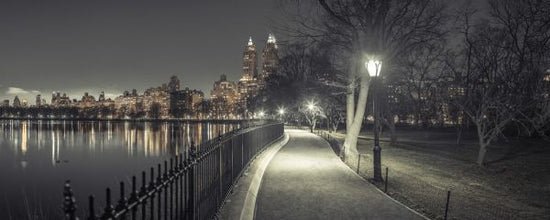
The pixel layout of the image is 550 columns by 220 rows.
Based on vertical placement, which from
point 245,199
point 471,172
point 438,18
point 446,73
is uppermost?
point 438,18

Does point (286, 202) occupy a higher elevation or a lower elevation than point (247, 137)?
lower

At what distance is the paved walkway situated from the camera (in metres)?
8.48

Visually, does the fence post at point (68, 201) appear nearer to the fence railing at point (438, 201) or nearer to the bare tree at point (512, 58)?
the fence railing at point (438, 201)

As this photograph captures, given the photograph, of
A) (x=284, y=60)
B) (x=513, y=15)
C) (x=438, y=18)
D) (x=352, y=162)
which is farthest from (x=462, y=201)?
(x=284, y=60)

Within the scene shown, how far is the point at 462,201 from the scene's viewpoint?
12688 millimetres

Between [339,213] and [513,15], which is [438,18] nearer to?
[513,15]

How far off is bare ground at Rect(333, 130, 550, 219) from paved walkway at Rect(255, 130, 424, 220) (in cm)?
95

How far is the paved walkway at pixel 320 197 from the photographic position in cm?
848

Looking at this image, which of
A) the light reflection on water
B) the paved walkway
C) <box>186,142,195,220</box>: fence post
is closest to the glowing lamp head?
the paved walkway

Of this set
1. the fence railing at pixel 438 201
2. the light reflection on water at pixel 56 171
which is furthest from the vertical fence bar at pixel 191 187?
the light reflection on water at pixel 56 171

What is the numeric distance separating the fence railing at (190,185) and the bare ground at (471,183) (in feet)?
16.9

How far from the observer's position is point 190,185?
549 cm

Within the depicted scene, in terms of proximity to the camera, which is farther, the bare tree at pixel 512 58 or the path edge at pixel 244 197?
the bare tree at pixel 512 58

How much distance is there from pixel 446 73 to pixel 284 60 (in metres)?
28.2
